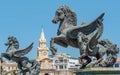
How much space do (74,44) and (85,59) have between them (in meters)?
0.72

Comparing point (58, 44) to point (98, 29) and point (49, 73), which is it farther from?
point (49, 73)

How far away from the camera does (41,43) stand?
124 m

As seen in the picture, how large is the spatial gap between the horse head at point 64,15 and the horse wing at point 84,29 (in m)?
0.65

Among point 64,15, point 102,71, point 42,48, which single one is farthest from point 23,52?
point 42,48

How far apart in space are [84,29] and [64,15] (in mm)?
1085

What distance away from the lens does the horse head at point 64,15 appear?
1931 centimetres

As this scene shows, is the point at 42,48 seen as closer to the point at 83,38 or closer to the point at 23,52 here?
the point at 23,52

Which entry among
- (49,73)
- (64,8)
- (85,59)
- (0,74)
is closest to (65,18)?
(64,8)

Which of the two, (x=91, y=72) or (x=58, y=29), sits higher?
(x=58, y=29)

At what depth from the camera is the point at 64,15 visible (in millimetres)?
19375

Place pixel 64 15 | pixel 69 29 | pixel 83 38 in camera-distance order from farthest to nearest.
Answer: pixel 64 15 → pixel 69 29 → pixel 83 38

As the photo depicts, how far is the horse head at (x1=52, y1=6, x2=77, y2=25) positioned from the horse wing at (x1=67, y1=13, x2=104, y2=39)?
654 millimetres

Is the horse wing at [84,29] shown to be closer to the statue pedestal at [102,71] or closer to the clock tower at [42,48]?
the statue pedestal at [102,71]

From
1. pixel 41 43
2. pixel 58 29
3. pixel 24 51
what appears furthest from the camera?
pixel 41 43
